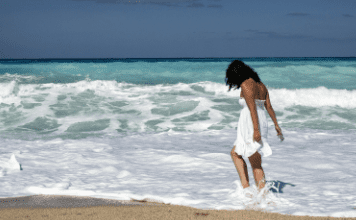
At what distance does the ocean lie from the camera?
4270mm

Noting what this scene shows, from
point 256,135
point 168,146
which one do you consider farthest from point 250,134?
point 168,146

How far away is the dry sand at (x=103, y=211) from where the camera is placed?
10.7 feet

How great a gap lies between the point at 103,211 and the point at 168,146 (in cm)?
374

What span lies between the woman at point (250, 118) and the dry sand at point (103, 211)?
22.9 inches

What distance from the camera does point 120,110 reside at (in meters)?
11.8

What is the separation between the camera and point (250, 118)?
3607mm

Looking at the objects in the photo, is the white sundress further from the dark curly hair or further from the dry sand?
the dry sand

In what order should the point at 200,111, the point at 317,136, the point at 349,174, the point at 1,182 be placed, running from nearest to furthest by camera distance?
the point at 1,182
the point at 349,174
the point at 317,136
the point at 200,111

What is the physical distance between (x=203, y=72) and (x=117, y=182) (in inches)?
851

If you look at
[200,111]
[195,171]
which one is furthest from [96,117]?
[195,171]

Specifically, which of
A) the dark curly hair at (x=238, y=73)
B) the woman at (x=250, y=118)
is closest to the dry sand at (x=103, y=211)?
the woman at (x=250, y=118)

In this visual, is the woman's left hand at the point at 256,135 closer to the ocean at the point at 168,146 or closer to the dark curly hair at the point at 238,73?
the dark curly hair at the point at 238,73

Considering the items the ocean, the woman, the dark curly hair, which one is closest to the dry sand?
the ocean

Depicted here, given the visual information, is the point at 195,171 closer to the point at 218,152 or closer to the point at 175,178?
the point at 175,178
